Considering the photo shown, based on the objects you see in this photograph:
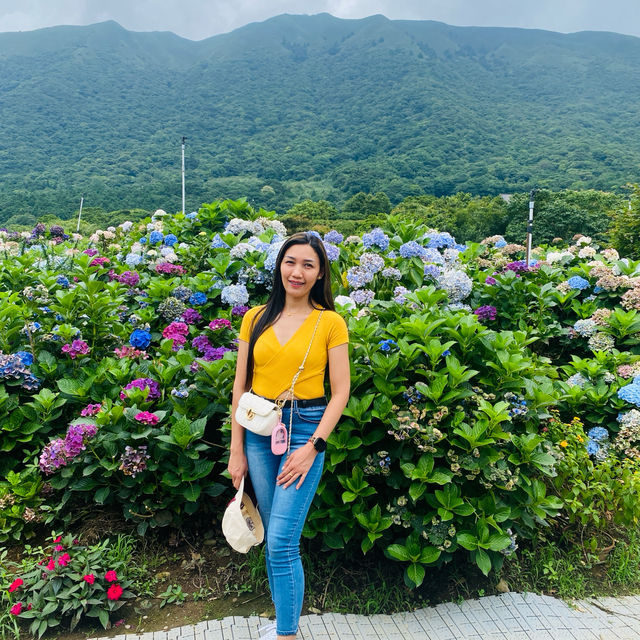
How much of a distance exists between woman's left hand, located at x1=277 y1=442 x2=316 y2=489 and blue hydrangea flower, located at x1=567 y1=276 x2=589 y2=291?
3369 millimetres

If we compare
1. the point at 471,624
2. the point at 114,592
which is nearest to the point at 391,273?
the point at 471,624

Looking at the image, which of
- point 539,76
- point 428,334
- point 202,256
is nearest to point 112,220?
point 202,256

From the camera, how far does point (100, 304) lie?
10.5ft

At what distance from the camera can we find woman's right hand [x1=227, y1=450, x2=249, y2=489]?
1.97 metres

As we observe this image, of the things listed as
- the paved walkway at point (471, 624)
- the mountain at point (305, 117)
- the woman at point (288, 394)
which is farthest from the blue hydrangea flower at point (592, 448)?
the mountain at point (305, 117)

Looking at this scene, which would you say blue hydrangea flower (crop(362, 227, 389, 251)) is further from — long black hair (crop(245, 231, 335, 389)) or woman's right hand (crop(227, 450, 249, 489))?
woman's right hand (crop(227, 450, 249, 489))

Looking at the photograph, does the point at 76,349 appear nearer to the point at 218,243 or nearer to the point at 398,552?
the point at 218,243

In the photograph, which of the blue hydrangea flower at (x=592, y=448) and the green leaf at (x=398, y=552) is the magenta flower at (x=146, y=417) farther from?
the blue hydrangea flower at (x=592, y=448)

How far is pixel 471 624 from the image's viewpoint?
7.36 ft

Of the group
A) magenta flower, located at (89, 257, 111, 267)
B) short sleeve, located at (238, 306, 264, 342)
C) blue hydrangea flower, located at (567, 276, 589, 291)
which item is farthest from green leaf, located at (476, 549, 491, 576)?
magenta flower, located at (89, 257, 111, 267)

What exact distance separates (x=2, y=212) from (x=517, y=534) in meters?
49.7

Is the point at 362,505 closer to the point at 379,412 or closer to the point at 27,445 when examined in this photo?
the point at 379,412

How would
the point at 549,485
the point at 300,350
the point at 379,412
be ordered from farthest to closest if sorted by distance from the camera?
1. the point at 549,485
2. the point at 379,412
3. the point at 300,350

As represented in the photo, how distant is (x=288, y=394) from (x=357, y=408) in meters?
0.53
